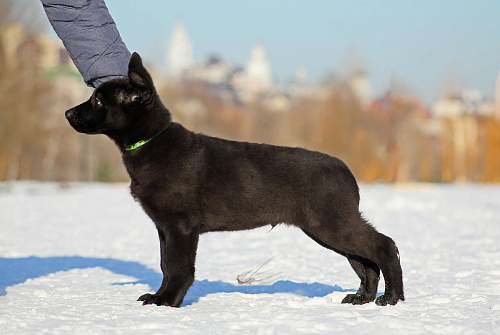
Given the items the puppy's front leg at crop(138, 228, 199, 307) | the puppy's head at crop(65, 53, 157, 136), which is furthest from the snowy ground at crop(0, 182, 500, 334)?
the puppy's head at crop(65, 53, 157, 136)

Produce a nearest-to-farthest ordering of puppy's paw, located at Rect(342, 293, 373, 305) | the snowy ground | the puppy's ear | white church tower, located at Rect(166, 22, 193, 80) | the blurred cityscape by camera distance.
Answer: the snowy ground → the puppy's ear → puppy's paw, located at Rect(342, 293, 373, 305) → the blurred cityscape → white church tower, located at Rect(166, 22, 193, 80)


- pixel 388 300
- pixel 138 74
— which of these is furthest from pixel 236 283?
pixel 138 74

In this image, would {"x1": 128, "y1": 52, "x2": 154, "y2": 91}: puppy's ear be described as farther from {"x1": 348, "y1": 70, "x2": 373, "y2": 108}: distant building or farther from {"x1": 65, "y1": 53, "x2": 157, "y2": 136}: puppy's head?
{"x1": 348, "y1": 70, "x2": 373, "y2": 108}: distant building

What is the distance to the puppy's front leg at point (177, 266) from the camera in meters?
3.99

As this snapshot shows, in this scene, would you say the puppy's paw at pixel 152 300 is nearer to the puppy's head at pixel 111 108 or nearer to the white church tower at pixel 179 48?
the puppy's head at pixel 111 108

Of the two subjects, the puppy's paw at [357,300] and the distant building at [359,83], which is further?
the distant building at [359,83]

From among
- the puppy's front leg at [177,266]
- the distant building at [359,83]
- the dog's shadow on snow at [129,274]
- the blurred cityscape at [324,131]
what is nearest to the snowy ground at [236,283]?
the dog's shadow on snow at [129,274]

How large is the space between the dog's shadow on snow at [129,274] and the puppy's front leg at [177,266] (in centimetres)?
29

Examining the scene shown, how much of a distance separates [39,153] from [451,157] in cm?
2639

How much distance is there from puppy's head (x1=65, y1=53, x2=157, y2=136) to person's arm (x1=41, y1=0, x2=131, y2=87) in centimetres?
38

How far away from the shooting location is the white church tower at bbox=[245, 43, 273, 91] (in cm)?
16593

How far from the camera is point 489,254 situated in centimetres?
741

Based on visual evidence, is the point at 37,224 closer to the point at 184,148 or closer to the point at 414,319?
the point at 184,148

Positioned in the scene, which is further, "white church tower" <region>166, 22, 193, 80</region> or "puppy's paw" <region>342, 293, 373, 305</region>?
"white church tower" <region>166, 22, 193, 80</region>
